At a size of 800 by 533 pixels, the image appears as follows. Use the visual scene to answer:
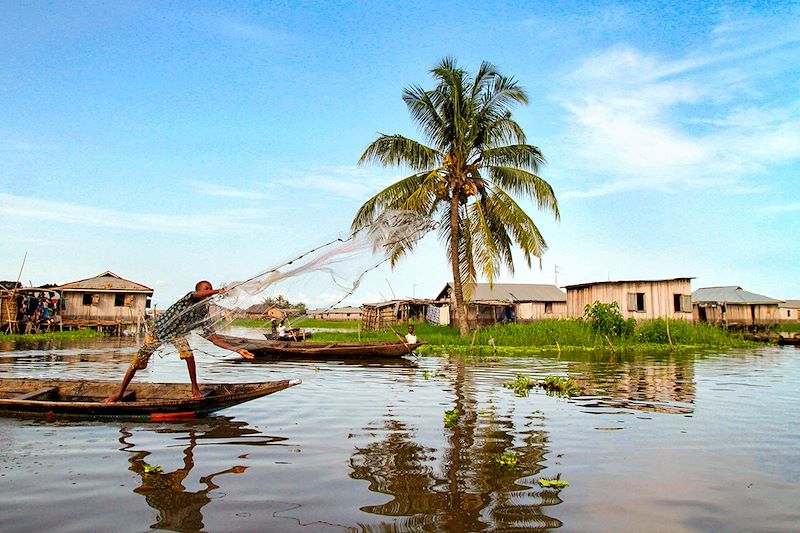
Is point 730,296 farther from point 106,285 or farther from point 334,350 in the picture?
point 106,285

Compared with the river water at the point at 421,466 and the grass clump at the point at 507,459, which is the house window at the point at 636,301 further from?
the grass clump at the point at 507,459

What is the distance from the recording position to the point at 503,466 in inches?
218

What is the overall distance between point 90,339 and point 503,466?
98.7 ft

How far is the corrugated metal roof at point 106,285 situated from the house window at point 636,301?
26.2 metres

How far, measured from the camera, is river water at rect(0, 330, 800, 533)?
165 inches

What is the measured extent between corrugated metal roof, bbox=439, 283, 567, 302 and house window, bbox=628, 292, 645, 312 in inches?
485

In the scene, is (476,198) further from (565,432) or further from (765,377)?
(565,432)

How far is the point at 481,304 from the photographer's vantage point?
39.3m

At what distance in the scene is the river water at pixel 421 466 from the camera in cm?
420

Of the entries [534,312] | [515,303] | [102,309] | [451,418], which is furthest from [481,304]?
[451,418]

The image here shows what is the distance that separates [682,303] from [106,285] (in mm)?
30794

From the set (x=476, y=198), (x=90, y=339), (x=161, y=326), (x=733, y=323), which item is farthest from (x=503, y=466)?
(x=733, y=323)

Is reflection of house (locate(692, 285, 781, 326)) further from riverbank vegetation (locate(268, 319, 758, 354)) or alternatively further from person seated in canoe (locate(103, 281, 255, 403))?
person seated in canoe (locate(103, 281, 255, 403))

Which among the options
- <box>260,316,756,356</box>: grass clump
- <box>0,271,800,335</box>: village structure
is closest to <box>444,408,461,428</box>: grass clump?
<box>260,316,756,356</box>: grass clump
